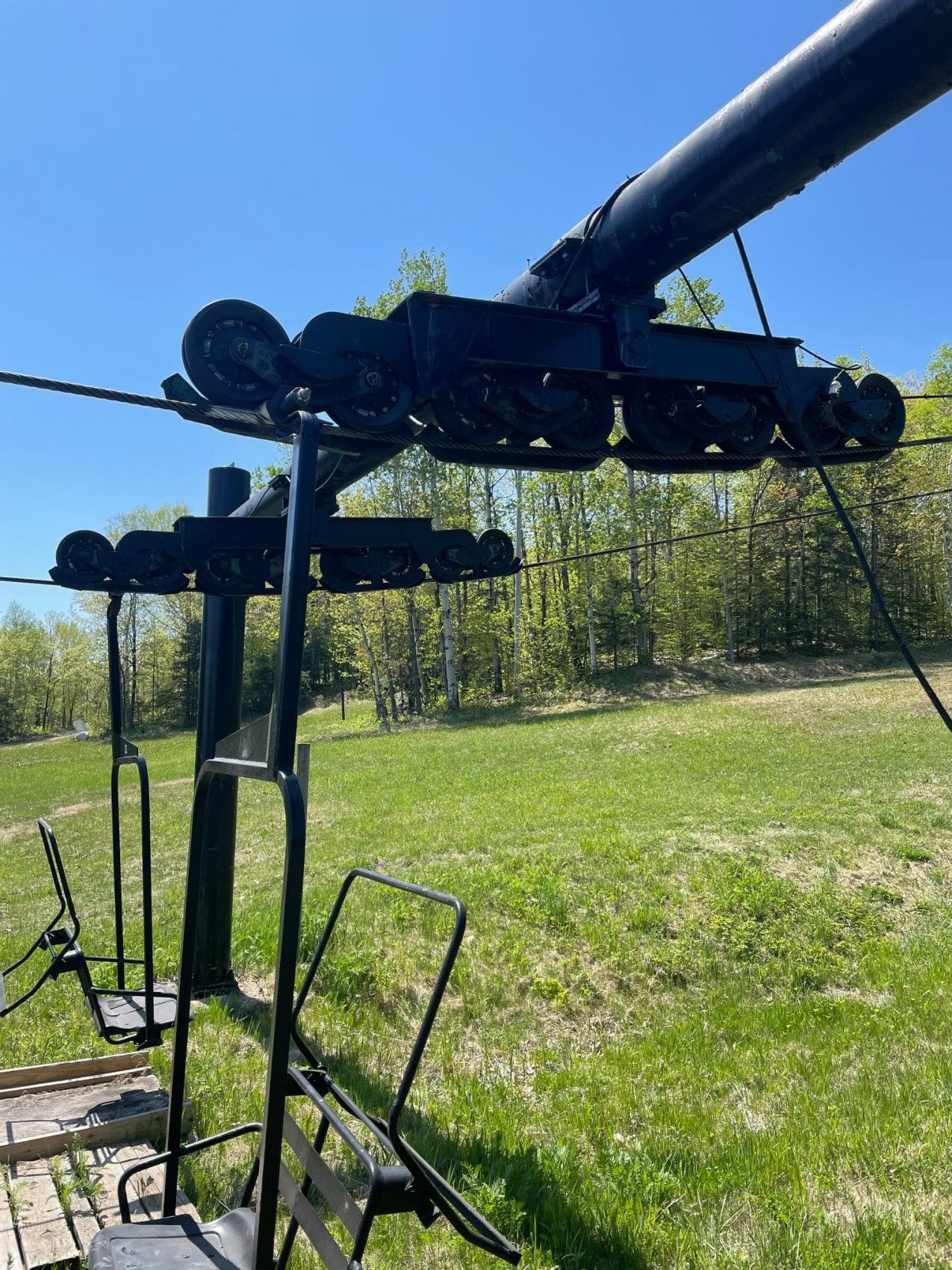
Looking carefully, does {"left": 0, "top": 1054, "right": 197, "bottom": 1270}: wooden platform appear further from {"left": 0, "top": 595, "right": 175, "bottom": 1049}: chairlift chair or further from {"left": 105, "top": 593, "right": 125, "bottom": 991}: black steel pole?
{"left": 105, "top": 593, "right": 125, "bottom": 991}: black steel pole

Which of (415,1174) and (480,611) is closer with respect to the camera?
(415,1174)

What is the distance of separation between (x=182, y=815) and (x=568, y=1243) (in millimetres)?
13930

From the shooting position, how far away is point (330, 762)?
824 inches

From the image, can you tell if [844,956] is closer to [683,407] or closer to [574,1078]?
[574,1078]

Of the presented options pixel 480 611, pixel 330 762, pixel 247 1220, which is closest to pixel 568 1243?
pixel 247 1220

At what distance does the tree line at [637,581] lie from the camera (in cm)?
3047

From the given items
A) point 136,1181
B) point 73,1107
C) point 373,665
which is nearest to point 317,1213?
point 136,1181

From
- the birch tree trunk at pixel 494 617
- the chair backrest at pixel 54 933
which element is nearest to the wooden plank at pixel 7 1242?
the chair backrest at pixel 54 933

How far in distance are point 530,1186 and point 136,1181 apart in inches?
59.7

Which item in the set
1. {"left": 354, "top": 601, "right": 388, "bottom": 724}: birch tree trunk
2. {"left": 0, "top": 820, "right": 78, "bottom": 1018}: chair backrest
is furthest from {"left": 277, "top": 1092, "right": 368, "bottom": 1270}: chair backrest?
{"left": 354, "top": 601, "right": 388, "bottom": 724}: birch tree trunk

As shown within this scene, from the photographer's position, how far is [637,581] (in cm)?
3306

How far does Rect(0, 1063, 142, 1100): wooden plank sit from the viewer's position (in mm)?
3912

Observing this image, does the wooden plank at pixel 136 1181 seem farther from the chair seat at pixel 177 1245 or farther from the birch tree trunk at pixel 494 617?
the birch tree trunk at pixel 494 617

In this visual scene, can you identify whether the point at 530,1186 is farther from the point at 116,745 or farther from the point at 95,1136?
the point at 116,745
